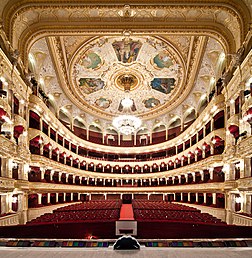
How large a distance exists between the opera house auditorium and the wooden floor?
3 cm

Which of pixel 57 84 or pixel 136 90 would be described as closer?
pixel 57 84

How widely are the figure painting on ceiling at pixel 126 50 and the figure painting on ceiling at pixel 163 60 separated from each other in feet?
5.63

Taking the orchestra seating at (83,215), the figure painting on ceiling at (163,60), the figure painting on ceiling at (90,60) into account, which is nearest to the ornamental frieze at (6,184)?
the orchestra seating at (83,215)

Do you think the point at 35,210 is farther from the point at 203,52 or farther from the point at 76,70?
the point at 203,52

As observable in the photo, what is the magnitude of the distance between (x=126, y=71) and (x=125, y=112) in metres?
7.94

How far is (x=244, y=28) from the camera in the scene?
10.3 metres

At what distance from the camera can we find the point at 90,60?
1875cm

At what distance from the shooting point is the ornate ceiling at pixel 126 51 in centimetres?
1088

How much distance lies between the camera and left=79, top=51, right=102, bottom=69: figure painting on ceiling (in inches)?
711

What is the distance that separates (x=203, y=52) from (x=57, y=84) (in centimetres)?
1166

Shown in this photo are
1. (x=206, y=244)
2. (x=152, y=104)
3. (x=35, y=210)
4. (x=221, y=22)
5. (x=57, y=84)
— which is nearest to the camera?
(x=206, y=244)

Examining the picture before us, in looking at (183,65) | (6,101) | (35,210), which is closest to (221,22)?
(183,65)

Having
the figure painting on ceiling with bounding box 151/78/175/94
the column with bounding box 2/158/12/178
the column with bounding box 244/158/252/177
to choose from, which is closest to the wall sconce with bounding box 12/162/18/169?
the column with bounding box 2/158/12/178

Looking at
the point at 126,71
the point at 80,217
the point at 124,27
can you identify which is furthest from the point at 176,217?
the point at 126,71
